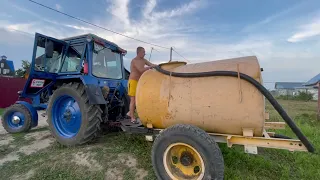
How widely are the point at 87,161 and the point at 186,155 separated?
6.23 feet

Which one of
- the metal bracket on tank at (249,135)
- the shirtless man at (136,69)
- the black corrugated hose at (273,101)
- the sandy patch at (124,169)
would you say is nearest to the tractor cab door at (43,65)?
the shirtless man at (136,69)

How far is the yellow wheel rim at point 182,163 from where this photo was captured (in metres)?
2.96

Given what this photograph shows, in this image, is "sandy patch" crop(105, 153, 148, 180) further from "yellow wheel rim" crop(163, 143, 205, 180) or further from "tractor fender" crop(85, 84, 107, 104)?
"tractor fender" crop(85, 84, 107, 104)

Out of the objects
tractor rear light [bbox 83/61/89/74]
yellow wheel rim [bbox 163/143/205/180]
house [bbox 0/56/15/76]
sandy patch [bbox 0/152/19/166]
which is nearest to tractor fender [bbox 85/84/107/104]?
tractor rear light [bbox 83/61/89/74]

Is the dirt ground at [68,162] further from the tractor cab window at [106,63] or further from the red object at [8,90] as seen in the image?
the red object at [8,90]

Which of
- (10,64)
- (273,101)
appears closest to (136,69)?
(273,101)

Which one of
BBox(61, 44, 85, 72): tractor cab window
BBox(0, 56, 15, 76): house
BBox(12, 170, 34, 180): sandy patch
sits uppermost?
BBox(0, 56, 15, 76): house

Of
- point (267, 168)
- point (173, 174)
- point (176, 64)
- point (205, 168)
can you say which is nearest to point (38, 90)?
point (176, 64)

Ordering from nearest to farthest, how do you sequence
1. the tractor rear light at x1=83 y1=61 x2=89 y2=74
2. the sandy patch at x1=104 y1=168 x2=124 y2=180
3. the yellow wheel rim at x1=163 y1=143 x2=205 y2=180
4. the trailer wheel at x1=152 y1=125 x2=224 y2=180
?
1. the trailer wheel at x1=152 y1=125 x2=224 y2=180
2. the yellow wheel rim at x1=163 y1=143 x2=205 y2=180
3. the sandy patch at x1=104 y1=168 x2=124 y2=180
4. the tractor rear light at x1=83 y1=61 x2=89 y2=74

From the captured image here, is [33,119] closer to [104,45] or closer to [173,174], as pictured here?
[104,45]

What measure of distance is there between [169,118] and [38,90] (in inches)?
156

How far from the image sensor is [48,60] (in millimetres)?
5414

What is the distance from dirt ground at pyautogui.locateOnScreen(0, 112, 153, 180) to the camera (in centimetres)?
346

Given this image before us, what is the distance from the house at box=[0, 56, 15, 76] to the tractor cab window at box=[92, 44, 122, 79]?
39.6 feet
